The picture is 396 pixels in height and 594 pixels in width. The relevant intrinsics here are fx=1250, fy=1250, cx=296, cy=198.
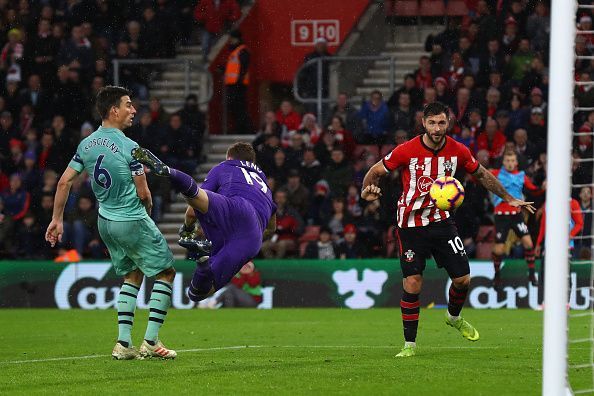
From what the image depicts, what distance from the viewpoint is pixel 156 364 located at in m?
9.96

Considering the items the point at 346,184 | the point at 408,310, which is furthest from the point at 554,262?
the point at 346,184

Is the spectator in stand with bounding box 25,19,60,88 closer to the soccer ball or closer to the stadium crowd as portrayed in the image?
the stadium crowd

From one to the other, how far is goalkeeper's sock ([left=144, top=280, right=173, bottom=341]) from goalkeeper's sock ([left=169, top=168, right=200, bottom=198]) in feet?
3.48

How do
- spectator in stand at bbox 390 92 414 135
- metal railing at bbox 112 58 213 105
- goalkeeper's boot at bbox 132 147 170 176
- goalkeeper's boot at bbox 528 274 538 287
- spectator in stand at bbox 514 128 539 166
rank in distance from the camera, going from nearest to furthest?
1. goalkeeper's boot at bbox 132 147 170 176
2. goalkeeper's boot at bbox 528 274 538 287
3. spectator in stand at bbox 514 128 539 166
4. spectator in stand at bbox 390 92 414 135
5. metal railing at bbox 112 58 213 105

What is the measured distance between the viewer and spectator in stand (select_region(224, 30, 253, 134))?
24.8m

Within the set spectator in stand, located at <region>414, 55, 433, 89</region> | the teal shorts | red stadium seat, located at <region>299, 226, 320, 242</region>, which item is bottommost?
red stadium seat, located at <region>299, 226, 320, 242</region>

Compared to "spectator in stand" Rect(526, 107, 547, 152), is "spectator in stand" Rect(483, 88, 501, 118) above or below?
above

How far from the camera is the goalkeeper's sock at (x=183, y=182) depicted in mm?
9703

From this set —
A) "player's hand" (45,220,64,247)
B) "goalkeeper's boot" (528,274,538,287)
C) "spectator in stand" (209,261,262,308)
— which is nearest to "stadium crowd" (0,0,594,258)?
"goalkeeper's boot" (528,274,538,287)

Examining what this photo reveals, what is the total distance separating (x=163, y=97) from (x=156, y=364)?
1675 cm

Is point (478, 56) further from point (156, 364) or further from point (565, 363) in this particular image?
point (565, 363)

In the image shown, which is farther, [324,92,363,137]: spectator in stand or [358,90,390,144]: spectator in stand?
[324,92,363,137]: spectator in stand

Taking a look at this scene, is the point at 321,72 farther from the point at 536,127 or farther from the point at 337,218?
the point at 536,127

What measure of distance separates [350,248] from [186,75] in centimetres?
578
